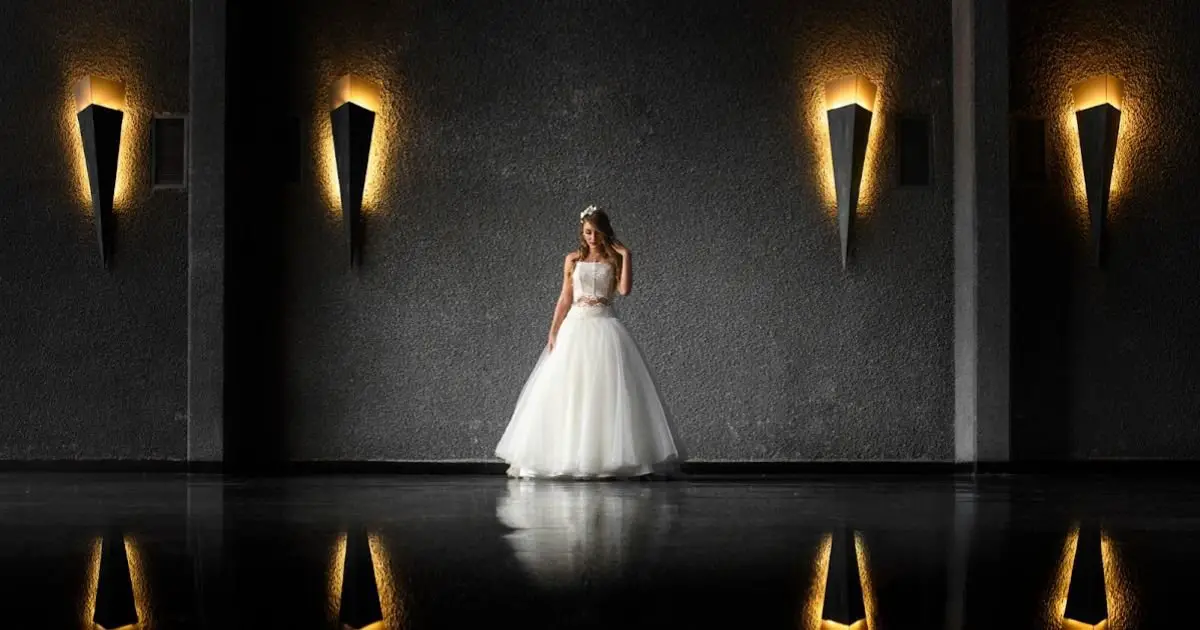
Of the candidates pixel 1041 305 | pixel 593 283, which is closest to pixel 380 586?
pixel 593 283

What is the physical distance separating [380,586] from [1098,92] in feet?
21.4

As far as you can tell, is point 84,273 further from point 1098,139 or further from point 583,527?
point 1098,139

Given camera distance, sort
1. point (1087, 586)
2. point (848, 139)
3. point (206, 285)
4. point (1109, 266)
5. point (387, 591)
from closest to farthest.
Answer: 1. point (387, 591)
2. point (1087, 586)
3. point (206, 285)
4. point (848, 139)
5. point (1109, 266)

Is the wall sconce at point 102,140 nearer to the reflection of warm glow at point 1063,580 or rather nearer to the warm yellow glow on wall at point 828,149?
the warm yellow glow on wall at point 828,149

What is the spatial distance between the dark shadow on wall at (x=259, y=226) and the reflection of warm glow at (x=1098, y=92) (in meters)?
5.21

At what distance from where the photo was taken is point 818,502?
5.19 m

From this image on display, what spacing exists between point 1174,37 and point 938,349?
262 cm

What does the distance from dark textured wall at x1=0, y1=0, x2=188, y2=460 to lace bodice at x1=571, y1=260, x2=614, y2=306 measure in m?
2.67

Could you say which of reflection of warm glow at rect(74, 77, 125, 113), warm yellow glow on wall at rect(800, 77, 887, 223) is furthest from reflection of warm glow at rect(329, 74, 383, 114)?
warm yellow glow on wall at rect(800, 77, 887, 223)

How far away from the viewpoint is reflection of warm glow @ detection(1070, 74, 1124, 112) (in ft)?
25.1

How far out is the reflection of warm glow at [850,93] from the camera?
767cm

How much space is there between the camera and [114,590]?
2729mm

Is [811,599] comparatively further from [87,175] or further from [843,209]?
[87,175]

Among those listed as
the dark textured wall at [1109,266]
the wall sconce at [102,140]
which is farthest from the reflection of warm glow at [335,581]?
the dark textured wall at [1109,266]
